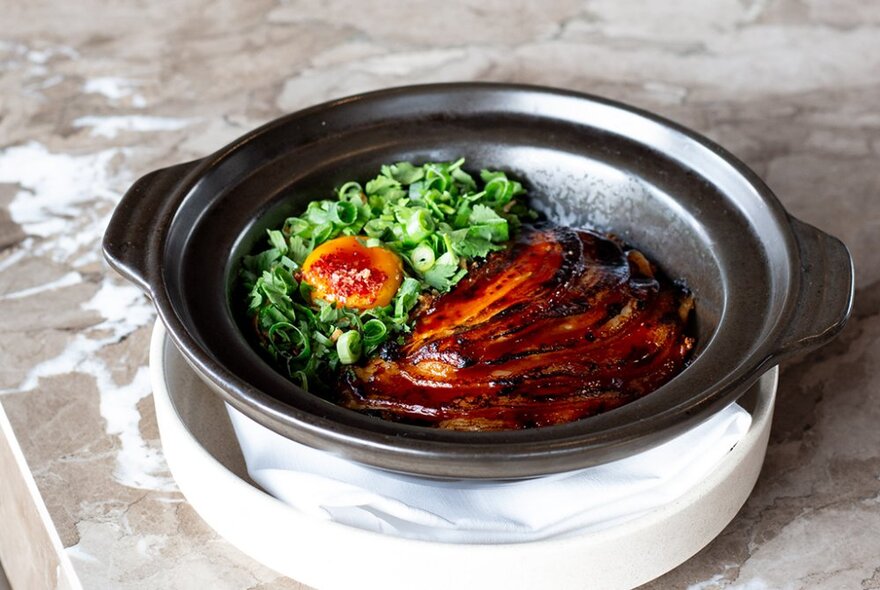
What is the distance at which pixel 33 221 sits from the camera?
3078mm

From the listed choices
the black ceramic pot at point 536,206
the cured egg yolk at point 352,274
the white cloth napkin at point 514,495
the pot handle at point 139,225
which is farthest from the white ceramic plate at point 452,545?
the cured egg yolk at point 352,274

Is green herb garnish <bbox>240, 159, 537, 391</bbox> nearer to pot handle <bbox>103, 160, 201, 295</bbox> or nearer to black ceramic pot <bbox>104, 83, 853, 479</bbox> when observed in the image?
black ceramic pot <bbox>104, 83, 853, 479</bbox>

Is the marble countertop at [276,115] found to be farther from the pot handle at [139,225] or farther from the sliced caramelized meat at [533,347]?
the pot handle at [139,225]

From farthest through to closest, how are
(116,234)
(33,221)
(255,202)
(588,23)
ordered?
1. (588,23)
2. (33,221)
3. (255,202)
4. (116,234)

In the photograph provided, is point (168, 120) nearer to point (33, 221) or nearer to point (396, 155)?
point (33, 221)

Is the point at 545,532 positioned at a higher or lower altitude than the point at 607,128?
lower

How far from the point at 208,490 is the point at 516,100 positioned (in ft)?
4.17

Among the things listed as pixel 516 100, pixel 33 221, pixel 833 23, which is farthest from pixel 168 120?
pixel 833 23

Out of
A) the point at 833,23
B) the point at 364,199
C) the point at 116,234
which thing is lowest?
the point at 833,23

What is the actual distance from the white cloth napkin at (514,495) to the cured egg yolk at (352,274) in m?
0.40

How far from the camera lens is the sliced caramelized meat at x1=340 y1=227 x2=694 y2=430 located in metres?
2.05

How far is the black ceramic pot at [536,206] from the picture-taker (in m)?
1.74

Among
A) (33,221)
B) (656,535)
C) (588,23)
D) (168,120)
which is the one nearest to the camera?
(656,535)

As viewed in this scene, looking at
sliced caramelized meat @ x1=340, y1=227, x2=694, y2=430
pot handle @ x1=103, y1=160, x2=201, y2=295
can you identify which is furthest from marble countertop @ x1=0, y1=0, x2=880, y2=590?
pot handle @ x1=103, y1=160, x2=201, y2=295
